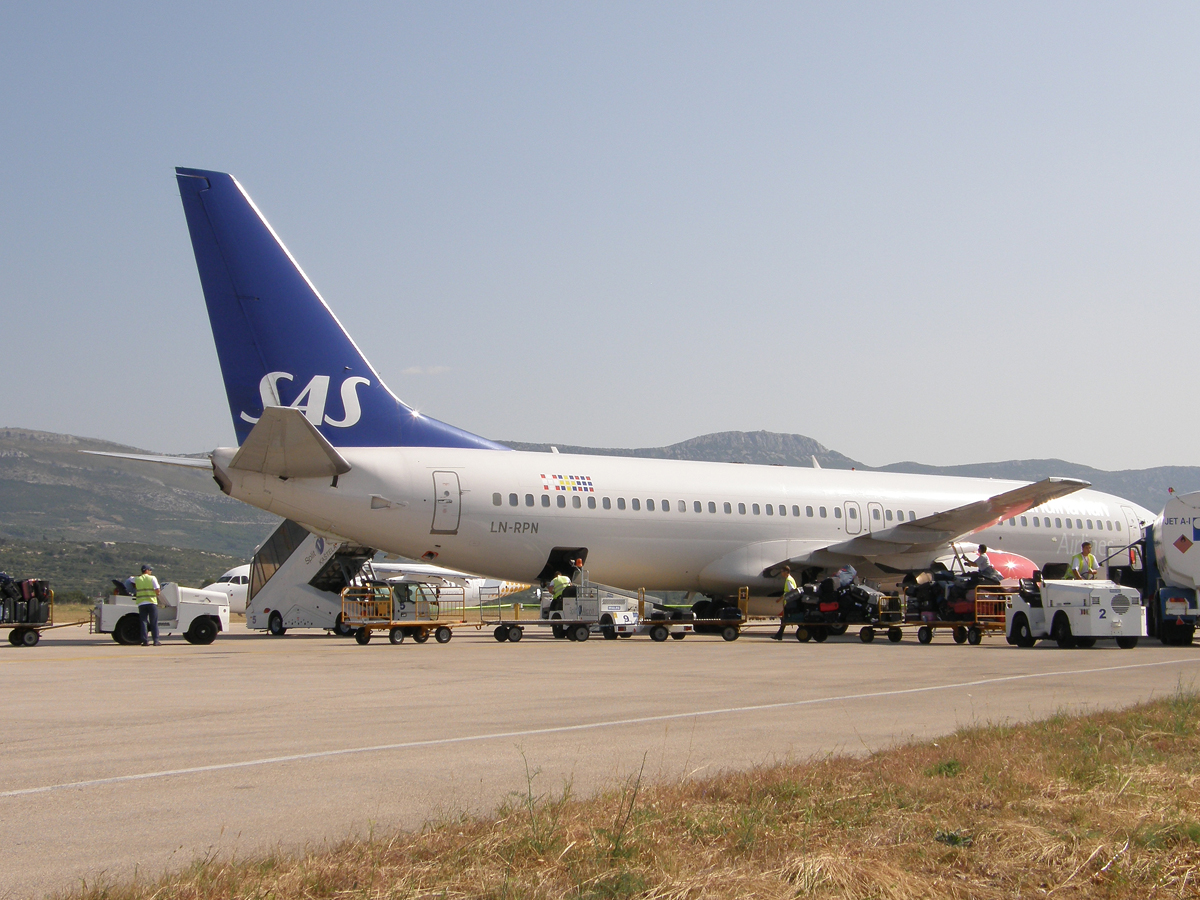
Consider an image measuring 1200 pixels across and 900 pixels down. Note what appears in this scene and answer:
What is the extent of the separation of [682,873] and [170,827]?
8.40 ft

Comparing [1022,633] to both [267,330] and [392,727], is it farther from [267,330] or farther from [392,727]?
[267,330]

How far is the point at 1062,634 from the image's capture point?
65.4ft

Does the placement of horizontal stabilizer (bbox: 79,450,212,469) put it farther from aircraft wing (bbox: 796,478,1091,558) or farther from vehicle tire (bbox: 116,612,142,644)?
aircraft wing (bbox: 796,478,1091,558)

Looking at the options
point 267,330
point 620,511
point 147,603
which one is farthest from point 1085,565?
point 147,603

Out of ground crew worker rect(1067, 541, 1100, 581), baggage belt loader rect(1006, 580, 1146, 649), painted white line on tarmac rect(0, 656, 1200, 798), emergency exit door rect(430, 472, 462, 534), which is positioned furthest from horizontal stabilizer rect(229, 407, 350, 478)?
ground crew worker rect(1067, 541, 1100, 581)

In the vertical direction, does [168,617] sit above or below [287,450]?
below

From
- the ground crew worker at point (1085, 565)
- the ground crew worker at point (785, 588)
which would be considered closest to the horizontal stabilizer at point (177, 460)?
the ground crew worker at point (785, 588)

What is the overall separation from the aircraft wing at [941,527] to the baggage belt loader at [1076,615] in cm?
597

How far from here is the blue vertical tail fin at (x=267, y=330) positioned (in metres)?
21.0

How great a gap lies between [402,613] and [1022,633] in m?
12.0

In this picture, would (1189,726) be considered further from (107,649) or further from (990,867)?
(107,649)

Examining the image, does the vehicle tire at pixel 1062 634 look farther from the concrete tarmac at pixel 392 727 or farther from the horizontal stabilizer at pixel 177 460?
the horizontal stabilizer at pixel 177 460

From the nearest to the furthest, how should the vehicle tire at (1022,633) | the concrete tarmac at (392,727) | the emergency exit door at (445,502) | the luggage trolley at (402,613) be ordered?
the concrete tarmac at (392,727) → the vehicle tire at (1022,633) → the luggage trolley at (402,613) → the emergency exit door at (445,502)

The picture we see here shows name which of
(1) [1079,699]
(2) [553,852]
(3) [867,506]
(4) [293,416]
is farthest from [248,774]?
(3) [867,506]
